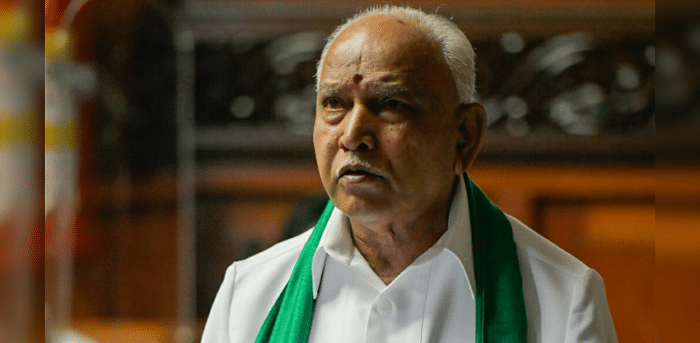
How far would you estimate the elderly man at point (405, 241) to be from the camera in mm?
894

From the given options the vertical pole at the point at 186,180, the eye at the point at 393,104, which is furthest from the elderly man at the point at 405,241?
the vertical pole at the point at 186,180

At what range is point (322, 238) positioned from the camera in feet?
3.31

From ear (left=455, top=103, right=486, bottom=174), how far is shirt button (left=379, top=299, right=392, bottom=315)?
20 cm

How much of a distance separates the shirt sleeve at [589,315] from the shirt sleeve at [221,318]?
47 centimetres

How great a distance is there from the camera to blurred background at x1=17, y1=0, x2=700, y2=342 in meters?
1.51

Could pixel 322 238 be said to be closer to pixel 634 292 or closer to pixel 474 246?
pixel 474 246

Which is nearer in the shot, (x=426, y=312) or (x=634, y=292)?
(x=426, y=312)

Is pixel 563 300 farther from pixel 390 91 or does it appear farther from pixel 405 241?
pixel 390 91

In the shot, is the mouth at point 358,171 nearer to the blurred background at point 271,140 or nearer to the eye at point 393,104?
the eye at point 393,104

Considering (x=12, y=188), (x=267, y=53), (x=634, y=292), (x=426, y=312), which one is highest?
(x=267, y=53)

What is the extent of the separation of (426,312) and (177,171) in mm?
1048

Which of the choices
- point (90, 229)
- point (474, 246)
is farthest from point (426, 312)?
point (90, 229)

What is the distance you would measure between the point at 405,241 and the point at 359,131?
0.18m

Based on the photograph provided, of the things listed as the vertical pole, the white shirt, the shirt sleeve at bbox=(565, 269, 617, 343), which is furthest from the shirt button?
the vertical pole
